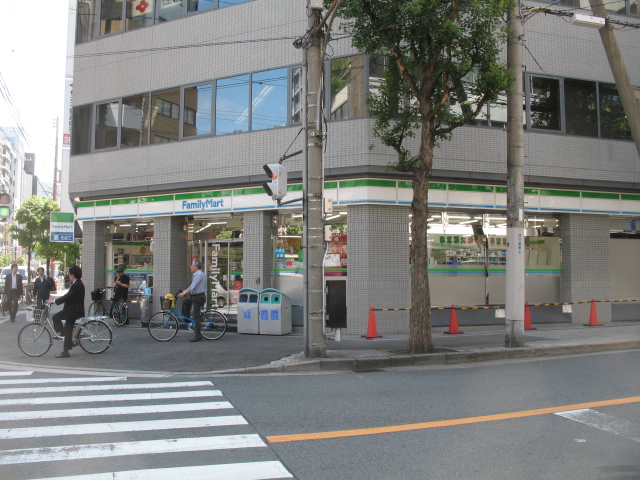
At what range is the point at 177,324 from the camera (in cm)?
1240

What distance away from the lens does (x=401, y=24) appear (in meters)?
10.2

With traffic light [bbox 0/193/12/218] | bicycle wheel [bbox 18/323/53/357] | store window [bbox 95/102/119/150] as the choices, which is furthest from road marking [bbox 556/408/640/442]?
traffic light [bbox 0/193/12/218]

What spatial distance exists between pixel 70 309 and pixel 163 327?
8.56 feet

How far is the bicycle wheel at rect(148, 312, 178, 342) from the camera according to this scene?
12461 millimetres

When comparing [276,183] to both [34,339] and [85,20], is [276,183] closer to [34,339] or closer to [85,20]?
[34,339]

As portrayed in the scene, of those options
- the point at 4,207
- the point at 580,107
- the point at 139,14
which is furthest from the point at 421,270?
the point at 4,207

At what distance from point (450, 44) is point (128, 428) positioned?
8.87m

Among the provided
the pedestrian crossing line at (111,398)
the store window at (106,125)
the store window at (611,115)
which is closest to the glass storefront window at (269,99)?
the store window at (106,125)

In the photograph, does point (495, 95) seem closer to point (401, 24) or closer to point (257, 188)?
point (401, 24)

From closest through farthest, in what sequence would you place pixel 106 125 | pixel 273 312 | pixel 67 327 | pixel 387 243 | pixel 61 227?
pixel 67 327, pixel 273 312, pixel 387 243, pixel 106 125, pixel 61 227

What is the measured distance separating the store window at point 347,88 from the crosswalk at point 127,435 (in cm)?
863

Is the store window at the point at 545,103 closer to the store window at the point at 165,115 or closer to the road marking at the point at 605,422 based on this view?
the store window at the point at 165,115

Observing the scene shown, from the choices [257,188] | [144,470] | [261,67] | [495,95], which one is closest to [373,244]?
[257,188]

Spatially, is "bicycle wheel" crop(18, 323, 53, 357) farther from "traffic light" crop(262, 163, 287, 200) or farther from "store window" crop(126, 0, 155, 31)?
"store window" crop(126, 0, 155, 31)
